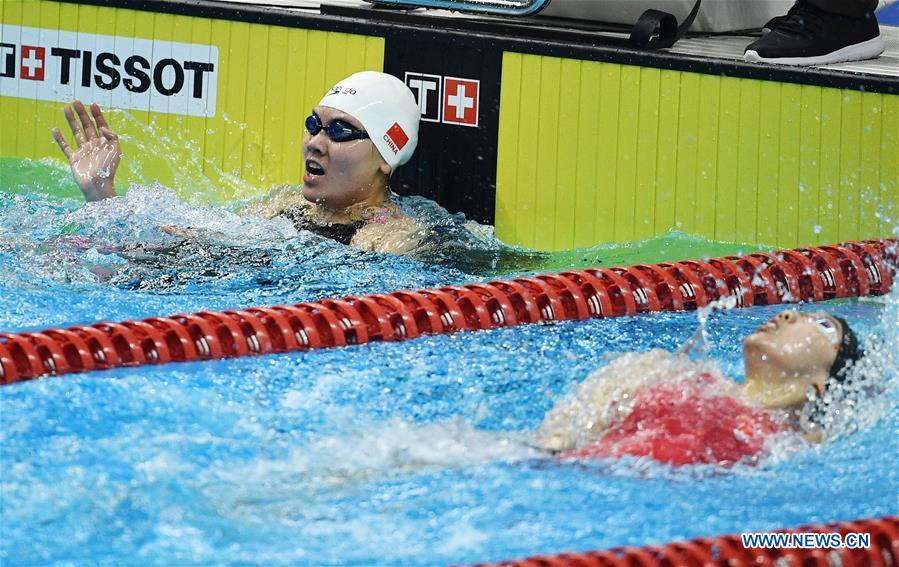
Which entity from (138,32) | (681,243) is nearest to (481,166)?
(681,243)

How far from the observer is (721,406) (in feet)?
8.55

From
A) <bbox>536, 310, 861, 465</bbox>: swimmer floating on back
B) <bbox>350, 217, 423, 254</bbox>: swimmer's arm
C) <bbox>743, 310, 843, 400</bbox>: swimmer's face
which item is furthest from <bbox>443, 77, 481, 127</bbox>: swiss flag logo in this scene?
<bbox>743, 310, 843, 400</bbox>: swimmer's face

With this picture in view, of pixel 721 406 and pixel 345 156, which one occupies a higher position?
pixel 345 156

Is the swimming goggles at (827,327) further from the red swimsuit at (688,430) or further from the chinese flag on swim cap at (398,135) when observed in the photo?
the chinese flag on swim cap at (398,135)

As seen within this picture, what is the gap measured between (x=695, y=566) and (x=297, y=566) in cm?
65

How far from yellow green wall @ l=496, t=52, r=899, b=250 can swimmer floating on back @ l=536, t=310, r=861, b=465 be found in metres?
1.36

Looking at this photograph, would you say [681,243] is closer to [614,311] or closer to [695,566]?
[614,311]

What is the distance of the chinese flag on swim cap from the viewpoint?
159 inches

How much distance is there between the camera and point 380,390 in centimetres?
292

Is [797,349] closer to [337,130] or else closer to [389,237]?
[389,237]

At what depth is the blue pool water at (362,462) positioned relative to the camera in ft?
7.29

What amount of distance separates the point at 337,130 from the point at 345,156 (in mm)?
84

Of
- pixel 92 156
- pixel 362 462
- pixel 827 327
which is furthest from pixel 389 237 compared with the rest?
pixel 827 327

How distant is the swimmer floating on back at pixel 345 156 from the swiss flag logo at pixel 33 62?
700 mm
